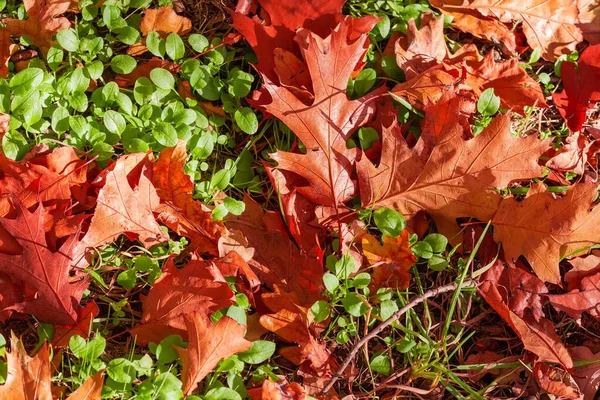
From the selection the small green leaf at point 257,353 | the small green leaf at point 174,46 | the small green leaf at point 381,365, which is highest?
the small green leaf at point 174,46

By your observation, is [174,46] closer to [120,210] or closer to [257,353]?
[120,210]

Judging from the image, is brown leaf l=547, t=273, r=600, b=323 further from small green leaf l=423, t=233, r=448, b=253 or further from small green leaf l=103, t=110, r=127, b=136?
small green leaf l=103, t=110, r=127, b=136

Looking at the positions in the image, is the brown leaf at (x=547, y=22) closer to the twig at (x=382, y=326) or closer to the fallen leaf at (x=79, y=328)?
the twig at (x=382, y=326)

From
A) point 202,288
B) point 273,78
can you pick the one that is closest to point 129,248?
point 202,288

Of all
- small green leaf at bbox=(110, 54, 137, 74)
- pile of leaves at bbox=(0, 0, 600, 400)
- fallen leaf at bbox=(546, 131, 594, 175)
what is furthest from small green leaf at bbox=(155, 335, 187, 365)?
fallen leaf at bbox=(546, 131, 594, 175)

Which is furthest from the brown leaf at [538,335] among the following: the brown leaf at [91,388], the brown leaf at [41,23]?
the brown leaf at [41,23]

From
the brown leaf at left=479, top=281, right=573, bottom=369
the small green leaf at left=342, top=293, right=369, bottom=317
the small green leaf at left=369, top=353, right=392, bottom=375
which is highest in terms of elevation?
the small green leaf at left=342, top=293, right=369, bottom=317

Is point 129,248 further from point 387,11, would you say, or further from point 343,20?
point 387,11
